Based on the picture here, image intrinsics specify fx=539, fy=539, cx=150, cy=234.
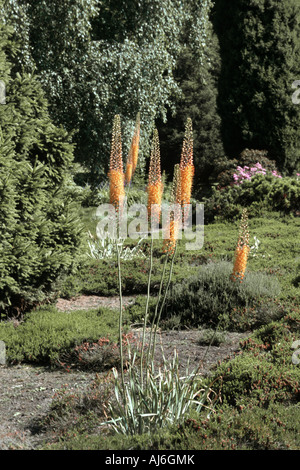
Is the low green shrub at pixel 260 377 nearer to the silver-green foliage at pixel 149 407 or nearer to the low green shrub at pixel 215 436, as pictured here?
the low green shrub at pixel 215 436

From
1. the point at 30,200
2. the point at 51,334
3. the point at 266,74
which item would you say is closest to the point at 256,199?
the point at 266,74

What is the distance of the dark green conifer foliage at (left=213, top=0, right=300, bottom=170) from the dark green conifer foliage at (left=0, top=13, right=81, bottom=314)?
9179 mm

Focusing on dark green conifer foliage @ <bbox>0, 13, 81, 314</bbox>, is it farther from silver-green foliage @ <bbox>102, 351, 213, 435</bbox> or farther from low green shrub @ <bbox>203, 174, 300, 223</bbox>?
low green shrub @ <bbox>203, 174, 300, 223</bbox>

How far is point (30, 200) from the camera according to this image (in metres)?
6.37

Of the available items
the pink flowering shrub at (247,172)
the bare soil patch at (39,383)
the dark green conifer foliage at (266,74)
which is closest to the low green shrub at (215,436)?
the bare soil patch at (39,383)

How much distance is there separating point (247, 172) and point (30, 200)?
8057 millimetres

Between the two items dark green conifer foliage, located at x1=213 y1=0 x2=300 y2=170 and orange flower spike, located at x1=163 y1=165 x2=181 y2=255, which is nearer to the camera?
orange flower spike, located at x1=163 y1=165 x2=181 y2=255

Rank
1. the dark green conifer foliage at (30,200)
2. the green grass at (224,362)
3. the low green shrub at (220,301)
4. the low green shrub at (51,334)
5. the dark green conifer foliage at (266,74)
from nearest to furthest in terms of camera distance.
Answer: the green grass at (224,362) → the low green shrub at (51,334) → the low green shrub at (220,301) → the dark green conifer foliage at (30,200) → the dark green conifer foliage at (266,74)

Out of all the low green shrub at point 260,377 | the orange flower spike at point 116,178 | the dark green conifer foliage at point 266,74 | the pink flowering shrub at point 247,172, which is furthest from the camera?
the dark green conifer foliage at point 266,74

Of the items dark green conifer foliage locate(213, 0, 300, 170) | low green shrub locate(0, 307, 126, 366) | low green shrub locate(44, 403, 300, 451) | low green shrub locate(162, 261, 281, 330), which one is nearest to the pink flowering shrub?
dark green conifer foliage locate(213, 0, 300, 170)

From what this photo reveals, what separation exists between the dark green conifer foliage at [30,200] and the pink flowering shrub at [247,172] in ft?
22.2

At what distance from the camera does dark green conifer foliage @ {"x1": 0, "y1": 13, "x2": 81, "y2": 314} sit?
5.99m

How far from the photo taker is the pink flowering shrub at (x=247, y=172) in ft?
42.6

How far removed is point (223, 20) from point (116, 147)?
1407 cm
